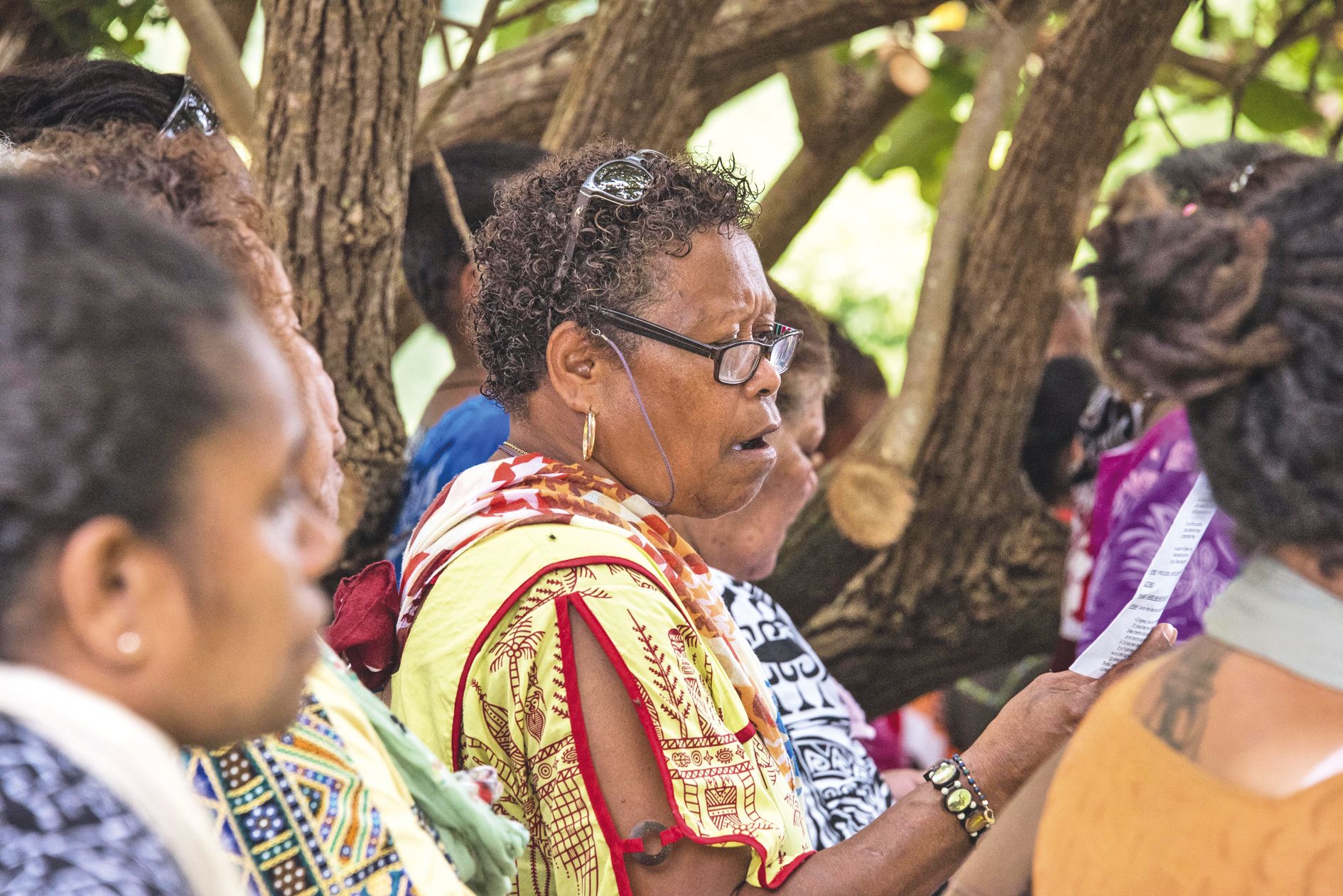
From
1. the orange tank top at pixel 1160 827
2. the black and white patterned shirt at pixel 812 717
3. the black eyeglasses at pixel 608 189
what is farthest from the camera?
the black and white patterned shirt at pixel 812 717

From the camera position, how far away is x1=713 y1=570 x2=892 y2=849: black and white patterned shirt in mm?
A: 2510

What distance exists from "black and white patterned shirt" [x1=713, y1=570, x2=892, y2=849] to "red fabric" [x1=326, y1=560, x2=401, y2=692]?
2.86 feet

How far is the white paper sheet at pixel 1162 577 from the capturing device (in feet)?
5.14

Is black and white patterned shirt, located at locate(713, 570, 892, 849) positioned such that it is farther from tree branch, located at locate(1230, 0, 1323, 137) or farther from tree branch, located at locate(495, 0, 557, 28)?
tree branch, located at locate(1230, 0, 1323, 137)

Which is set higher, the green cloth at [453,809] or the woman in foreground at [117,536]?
the woman in foreground at [117,536]

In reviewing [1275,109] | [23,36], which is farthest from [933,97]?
[23,36]

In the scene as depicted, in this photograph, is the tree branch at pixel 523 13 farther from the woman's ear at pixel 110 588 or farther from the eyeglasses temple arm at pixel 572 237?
the woman's ear at pixel 110 588

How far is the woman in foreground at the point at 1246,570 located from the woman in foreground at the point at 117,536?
77cm

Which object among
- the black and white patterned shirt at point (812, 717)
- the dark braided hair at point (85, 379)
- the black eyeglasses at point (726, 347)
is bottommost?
the black and white patterned shirt at point (812, 717)

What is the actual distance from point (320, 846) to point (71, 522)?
494 mm

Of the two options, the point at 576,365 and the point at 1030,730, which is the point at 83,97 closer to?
the point at 576,365

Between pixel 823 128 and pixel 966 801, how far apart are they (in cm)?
330

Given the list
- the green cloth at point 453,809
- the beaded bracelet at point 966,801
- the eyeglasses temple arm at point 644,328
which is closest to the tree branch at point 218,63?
the eyeglasses temple arm at point 644,328

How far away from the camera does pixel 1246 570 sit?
1.19 meters
